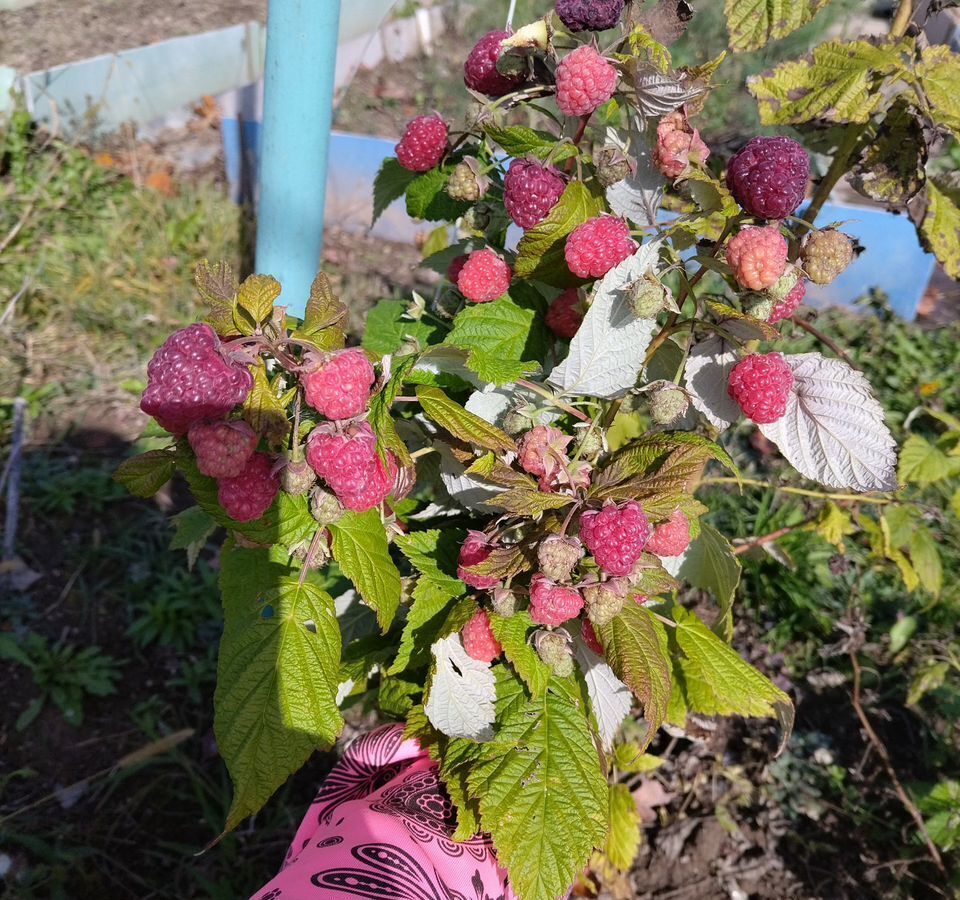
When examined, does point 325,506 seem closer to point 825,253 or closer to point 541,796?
point 541,796

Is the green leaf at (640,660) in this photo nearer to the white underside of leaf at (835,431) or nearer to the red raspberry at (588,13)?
the white underside of leaf at (835,431)

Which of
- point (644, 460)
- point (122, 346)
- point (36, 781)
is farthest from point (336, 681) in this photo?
point (122, 346)

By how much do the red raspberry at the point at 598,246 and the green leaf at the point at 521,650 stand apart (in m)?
0.43

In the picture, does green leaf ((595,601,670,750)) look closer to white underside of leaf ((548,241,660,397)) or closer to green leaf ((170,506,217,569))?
white underside of leaf ((548,241,660,397))

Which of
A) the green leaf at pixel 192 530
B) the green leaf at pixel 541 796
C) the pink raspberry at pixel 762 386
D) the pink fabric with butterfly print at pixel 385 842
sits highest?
the pink raspberry at pixel 762 386

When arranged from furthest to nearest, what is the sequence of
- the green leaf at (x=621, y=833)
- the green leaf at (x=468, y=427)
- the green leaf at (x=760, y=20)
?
the green leaf at (x=621, y=833) < the green leaf at (x=760, y=20) < the green leaf at (x=468, y=427)

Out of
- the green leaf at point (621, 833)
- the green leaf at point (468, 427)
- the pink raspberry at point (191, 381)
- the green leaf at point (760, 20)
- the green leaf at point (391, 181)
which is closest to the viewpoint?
the pink raspberry at point (191, 381)

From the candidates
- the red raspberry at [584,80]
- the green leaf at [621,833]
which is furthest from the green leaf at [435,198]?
the green leaf at [621,833]

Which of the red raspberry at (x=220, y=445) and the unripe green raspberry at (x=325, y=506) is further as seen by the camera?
the unripe green raspberry at (x=325, y=506)

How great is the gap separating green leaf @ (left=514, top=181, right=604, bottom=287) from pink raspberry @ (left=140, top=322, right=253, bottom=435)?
1.25 feet

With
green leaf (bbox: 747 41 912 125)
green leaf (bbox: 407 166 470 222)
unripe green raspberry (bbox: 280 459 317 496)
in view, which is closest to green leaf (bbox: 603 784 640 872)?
unripe green raspberry (bbox: 280 459 317 496)

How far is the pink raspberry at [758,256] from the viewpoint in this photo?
0.81 meters

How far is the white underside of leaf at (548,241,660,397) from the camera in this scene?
3.00ft

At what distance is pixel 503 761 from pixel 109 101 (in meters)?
3.56
